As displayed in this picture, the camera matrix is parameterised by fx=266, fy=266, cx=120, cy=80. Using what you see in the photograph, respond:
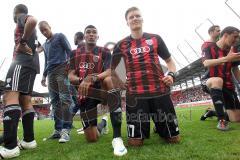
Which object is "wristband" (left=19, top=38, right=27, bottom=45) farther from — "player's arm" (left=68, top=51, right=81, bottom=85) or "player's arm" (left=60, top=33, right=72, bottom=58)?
"player's arm" (left=60, top=33, right=72, bottom=58)

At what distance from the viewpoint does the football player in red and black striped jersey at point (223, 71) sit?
462 centimetres

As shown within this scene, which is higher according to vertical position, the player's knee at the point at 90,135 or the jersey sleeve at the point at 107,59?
the jersey sleeve at the point at 107,59

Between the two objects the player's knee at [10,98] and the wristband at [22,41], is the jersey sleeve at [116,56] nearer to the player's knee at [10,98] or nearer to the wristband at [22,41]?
the wristband at [22,41]

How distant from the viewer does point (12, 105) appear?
3564mm

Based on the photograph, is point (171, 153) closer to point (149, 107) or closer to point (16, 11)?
point (149, 107)

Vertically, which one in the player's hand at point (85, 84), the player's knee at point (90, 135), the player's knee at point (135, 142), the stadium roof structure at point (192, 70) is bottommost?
the player's knee at point (135, 142)

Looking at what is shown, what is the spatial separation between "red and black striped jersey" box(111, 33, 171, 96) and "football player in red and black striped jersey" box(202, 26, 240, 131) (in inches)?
52.0

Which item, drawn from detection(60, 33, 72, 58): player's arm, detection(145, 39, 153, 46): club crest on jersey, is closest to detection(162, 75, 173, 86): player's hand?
detection(145, 39, 153, 46): club crest on jersey

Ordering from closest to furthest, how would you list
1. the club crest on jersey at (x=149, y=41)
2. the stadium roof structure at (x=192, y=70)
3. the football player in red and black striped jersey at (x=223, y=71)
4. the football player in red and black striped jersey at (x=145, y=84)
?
the football player in red and black striped jersey at (x=145, y=84)
the club crest on jersey at (x=149, y=41)
the football player in red and black striped jersey at (x=223, y=71)
the stadium roof structure at (x=192, y=70)

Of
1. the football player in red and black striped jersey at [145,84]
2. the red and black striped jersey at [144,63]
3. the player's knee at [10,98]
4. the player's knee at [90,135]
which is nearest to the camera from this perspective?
the player's knee at [10,98]

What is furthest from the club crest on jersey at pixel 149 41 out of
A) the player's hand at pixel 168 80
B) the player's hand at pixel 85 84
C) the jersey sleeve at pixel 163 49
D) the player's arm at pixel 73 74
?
the player's arm at pixel 73 74

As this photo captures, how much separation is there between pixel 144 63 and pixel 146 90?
0.40m

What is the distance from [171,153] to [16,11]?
3033 mm

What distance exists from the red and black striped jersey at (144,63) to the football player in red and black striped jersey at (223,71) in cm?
132
